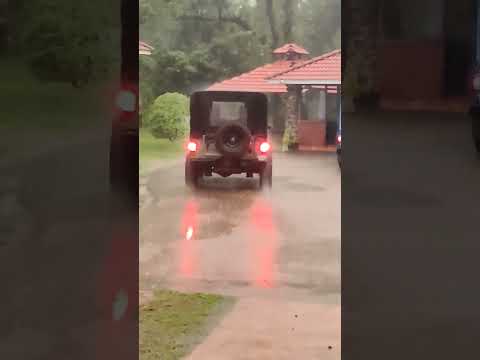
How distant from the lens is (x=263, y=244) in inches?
201

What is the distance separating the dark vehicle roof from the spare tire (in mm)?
412

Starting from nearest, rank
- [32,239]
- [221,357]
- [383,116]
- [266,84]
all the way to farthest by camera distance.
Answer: [32,239]
[383,116]
[221,357]
[266,84]

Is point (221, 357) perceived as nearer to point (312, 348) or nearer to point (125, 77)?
point (312, 348)

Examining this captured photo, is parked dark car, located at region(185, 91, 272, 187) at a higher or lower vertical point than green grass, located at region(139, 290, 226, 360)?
higher

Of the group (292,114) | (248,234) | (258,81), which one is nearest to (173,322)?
(248,234)

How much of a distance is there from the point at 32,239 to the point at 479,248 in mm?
1256

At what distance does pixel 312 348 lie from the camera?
10.1 feet

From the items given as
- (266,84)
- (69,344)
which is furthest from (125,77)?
(266,84)

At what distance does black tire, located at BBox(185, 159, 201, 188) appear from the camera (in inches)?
251

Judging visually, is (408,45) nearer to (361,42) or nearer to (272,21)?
(361,42)

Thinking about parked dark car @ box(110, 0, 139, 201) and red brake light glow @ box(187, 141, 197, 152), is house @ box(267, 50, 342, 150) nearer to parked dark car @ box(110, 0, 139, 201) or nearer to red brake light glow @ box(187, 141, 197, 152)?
red brake light glow @ box(187, 141, 197, 152)

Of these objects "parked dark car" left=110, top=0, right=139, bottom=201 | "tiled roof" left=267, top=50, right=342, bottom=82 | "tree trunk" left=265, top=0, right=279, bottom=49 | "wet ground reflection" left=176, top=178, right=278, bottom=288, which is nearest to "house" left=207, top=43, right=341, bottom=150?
"tiled roof" left=267, top=50, right=342, bottom=82

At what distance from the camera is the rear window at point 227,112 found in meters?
6.52

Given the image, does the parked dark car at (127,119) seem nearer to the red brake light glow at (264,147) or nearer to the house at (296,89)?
the red brake light glow at (264,147)
